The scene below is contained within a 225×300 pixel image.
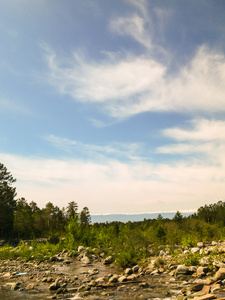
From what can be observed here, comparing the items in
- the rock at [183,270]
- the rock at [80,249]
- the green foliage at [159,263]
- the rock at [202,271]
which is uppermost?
the rock at [202,271]

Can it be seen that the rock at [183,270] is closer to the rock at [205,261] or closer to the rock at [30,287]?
the rock at [205,261]

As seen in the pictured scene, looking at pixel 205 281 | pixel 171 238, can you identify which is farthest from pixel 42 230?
pixel 205 281

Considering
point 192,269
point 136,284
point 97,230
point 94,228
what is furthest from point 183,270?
point 97,230

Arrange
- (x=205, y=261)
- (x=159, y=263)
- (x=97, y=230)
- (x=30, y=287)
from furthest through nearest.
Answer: (x=97, y=230), (x=159, y=263), (x=205, y=261), (x=30, y=287)

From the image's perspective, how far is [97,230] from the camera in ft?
121

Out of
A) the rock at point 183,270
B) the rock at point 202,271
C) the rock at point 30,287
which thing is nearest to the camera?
the rock at point 30,287

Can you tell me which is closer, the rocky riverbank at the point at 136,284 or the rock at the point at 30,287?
the rocky riverbank at the point at 136,284

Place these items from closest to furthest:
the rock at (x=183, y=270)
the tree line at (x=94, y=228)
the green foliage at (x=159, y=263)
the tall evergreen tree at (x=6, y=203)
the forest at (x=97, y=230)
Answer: the rock at (x=183, y=270)
the green foliage at (x=159, y=263)
the forest at (x=97, y=230)
the tree line at (x=94, y=228)
the tall evergreen tree at (x=6, y=203)

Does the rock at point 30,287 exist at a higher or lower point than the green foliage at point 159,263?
higher

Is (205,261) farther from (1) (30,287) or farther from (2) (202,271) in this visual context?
(1) (30,287)

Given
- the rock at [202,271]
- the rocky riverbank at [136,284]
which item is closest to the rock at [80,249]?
the rocky riverbank at [136,284]

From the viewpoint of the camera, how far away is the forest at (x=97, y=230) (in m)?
19.5

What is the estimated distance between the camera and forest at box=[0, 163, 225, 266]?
64.1ft

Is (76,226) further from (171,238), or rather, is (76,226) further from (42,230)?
(42,230)
